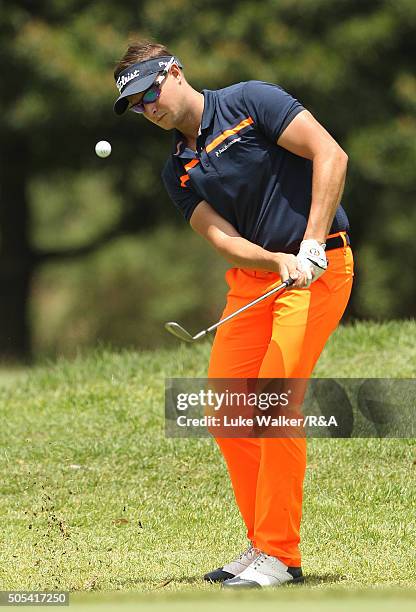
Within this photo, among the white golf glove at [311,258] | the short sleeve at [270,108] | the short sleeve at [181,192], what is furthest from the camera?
the short sleeve at [181,192]

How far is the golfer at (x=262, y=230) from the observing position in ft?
15.6

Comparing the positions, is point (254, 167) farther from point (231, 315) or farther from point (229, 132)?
point (231, 315)

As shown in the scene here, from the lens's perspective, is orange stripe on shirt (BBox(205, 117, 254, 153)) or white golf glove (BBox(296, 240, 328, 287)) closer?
white golf glove (BBox(296, 240, 328, 287))

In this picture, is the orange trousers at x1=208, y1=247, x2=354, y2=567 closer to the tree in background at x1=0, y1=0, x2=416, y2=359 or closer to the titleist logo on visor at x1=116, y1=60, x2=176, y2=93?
the titleist logo on visor at x1=116, y1=60, x2=176, y2=93

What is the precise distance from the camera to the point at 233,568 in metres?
5.03

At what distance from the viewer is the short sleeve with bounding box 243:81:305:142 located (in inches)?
188

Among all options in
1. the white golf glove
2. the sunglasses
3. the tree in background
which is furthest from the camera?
the tree in background

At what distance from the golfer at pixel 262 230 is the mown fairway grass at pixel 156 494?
373mm

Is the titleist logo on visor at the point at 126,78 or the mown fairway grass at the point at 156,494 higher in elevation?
the titleist logo on visor at the point at 126,78

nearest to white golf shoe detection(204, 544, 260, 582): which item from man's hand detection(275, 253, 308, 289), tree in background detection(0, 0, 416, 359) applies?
man's hand detection(275, 253, 308, 289)

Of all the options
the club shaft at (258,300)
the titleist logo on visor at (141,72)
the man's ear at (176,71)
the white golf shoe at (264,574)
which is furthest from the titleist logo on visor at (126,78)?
the white golf shoe at (264,574)

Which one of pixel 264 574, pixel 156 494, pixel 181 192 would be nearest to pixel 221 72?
pixel 156 494

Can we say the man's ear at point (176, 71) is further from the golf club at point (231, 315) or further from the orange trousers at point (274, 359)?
the golf club at point (231, 315)

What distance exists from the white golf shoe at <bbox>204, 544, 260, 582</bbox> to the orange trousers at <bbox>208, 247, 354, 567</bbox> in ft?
0.26
